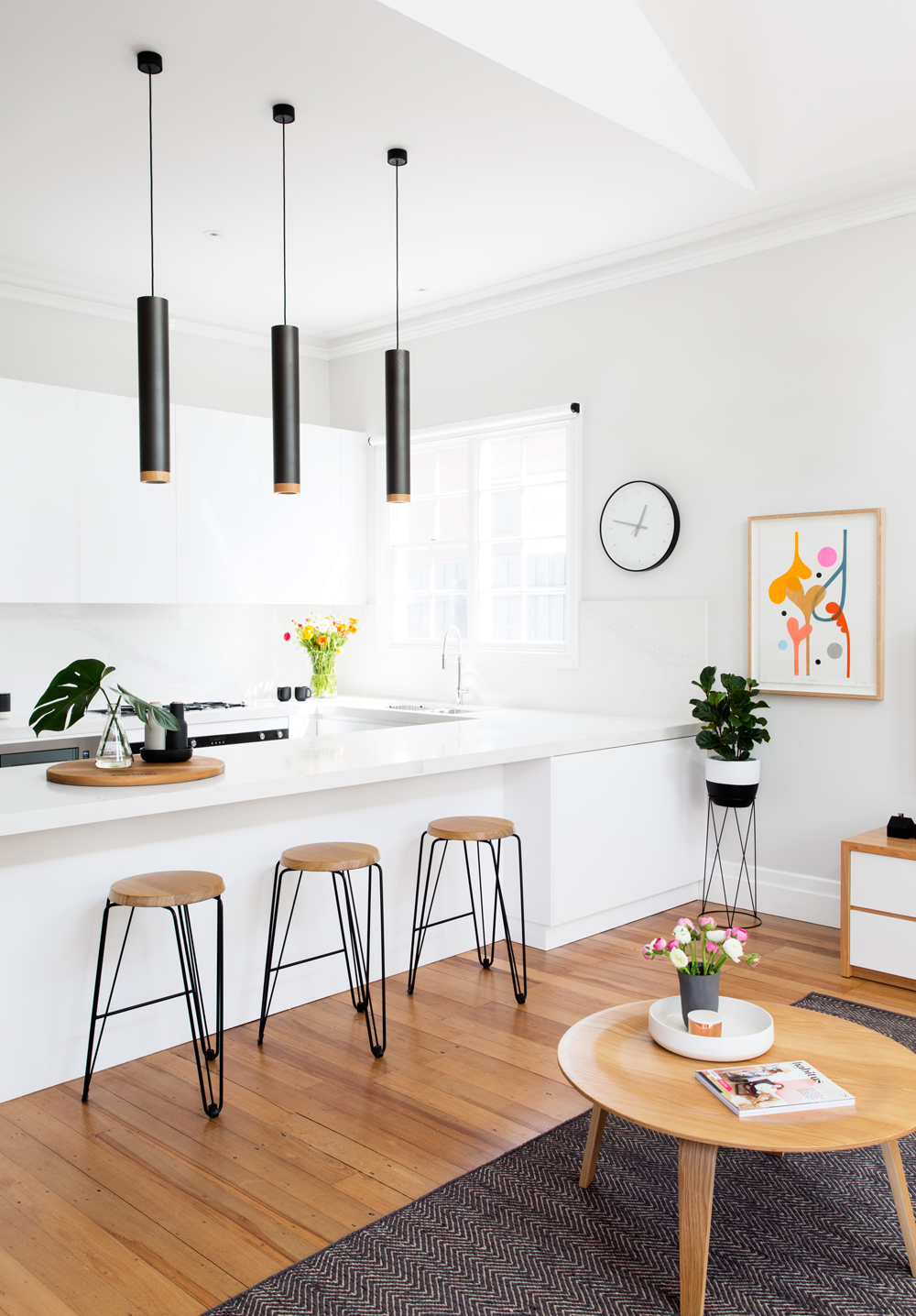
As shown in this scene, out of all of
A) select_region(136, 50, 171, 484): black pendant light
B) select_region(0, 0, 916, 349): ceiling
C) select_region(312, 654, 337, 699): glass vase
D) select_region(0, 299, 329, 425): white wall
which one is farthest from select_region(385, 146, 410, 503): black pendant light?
select_region(312, 654, 337, 699): glass vase

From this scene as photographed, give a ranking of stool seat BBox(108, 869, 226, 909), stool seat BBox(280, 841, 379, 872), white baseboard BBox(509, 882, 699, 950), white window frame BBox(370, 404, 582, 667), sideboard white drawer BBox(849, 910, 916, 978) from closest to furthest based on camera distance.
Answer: stool seat BBox(108, 869, 226, 909) → stool seat BBox(280, 841, 379, 872) → sideboard white drawer BBox(849, 910, 916, 978) → white baseboard BBox(509, 882, 699, 950) → white window frame BBox(370, 404, 582, 667)

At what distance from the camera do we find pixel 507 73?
3152 mm

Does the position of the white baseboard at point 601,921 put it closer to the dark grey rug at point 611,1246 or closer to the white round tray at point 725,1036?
the dark grey rug at point 611,1246

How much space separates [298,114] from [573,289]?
208 centimetres

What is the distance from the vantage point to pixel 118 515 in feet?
16.4

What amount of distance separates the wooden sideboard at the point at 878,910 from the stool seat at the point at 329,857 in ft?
5.98

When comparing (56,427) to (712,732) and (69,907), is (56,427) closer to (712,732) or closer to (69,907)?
(69,907)

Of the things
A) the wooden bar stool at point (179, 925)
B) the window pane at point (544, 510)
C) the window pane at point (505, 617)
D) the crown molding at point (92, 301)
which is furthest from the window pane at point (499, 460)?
the wooden bar stool at point (179, 925)

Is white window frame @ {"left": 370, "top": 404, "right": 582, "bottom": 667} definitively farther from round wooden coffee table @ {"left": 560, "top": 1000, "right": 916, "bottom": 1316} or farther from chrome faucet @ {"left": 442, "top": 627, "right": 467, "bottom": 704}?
round wooden coffee table @ {"left": 560, "top": 1000, "right": 916, "bottom": 1316}

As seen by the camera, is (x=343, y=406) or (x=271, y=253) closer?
(x=271, y=253)

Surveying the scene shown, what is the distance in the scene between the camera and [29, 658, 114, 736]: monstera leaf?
120 inches

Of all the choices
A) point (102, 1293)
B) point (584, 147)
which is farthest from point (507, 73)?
point (102, 1293)

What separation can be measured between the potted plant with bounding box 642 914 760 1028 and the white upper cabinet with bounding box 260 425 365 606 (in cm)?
384

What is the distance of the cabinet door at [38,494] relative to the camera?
4625 mm
